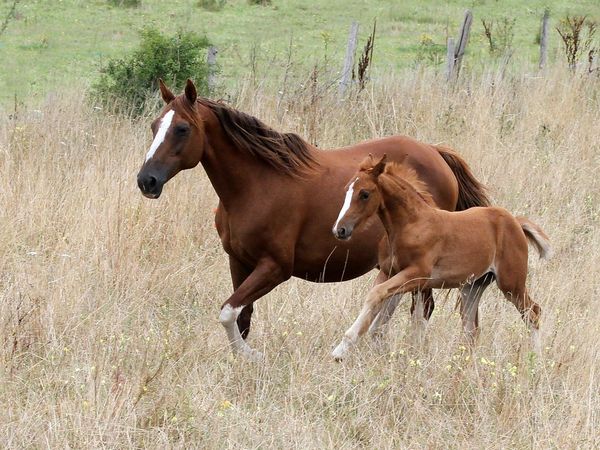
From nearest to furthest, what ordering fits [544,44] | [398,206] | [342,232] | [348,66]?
1. [342,232]
2. [398,206]
3. [348,66]
4. [544,44]

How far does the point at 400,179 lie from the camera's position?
18.5 feet

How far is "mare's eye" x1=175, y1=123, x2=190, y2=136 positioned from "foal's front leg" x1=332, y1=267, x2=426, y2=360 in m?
1.31

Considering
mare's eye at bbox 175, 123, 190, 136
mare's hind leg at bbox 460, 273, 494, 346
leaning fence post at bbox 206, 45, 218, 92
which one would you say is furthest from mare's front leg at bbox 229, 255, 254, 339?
leaning fence post at bbox 206, 45, 218, 92

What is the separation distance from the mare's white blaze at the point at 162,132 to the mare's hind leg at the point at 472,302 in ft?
5.90

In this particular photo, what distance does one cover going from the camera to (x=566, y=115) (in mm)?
11445

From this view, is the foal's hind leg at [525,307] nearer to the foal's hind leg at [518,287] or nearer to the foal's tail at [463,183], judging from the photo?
the foal's hind leg at [518,287]

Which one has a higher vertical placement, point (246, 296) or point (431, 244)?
point (431, 244)

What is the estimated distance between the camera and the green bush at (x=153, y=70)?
11.1 m

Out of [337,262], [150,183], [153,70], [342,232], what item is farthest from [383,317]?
[153,70]

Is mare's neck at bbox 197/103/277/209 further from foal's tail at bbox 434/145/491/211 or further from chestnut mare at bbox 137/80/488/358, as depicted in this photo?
foal's tail at bbox 434/145/491/211

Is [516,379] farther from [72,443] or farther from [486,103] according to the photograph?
[486,103]

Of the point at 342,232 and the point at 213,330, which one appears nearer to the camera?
the point at 342,232

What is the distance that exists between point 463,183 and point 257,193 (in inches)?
63.7

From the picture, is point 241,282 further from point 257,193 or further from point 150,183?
point 150,183
